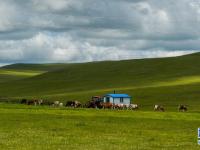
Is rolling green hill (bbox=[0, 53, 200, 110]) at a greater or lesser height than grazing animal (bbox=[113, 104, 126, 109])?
greater

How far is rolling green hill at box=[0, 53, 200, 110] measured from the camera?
4936 inches

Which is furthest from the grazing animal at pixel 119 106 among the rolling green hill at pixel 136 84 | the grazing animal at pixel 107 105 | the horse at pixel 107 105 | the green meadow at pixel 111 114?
the rolling green hill at pixel 136 84

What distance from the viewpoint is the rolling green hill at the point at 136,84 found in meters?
125

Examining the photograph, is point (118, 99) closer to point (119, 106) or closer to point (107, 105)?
point (119, 106)

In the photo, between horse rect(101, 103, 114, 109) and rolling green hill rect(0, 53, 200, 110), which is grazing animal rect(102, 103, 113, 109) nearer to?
horse rect(101, 103, 114, 109)

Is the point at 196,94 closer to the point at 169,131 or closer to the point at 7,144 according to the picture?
the point at 169,131

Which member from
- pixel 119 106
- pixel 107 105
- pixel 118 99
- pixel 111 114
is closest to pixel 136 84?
pixel 118 99

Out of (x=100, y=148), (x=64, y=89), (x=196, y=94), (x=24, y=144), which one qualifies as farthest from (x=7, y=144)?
(x=64, y=89)

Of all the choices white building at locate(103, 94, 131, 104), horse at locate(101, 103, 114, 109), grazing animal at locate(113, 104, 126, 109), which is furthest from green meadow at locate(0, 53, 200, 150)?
horse at locate(101, 103, 114, 109)

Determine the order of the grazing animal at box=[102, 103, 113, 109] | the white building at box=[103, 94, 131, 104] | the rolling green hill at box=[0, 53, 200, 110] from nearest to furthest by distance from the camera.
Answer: the grazing animal at box=[102, 103, 113, 109] < the white building at box=[103, 94, 131, 104] < the rolling green hill at box=[0, 53, 200, 110]

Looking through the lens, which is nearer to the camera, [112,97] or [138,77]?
[112,97]

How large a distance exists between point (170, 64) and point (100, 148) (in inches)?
6305

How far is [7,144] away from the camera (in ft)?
96.2

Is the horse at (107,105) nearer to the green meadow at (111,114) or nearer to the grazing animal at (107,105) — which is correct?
the grazing animal at (107,105)
